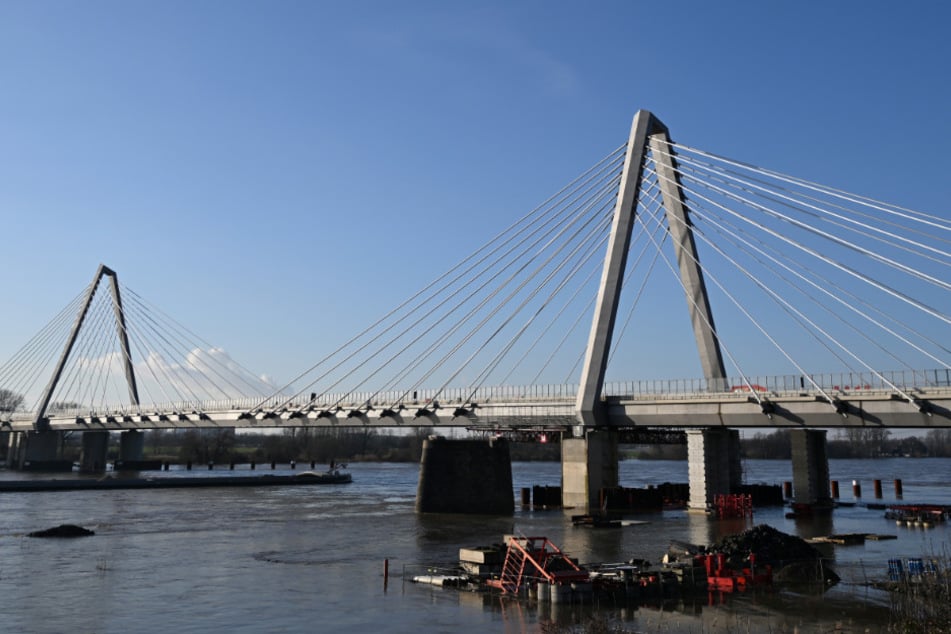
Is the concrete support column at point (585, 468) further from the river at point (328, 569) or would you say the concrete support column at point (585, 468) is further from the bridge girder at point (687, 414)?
the river at point (328, 569)

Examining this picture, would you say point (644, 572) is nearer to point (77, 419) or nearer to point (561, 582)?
point (561, 582)

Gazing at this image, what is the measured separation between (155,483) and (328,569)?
215ft

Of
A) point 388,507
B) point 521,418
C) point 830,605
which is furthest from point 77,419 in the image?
point 830,605

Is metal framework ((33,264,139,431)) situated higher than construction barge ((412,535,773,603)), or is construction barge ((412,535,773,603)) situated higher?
metal framework ((33,264,139,431))

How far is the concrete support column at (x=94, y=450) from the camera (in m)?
122

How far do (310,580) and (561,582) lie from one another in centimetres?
924

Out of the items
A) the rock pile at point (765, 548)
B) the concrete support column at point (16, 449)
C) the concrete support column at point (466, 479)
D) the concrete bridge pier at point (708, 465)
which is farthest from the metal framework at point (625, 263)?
the concrete support column at point (16, 449)

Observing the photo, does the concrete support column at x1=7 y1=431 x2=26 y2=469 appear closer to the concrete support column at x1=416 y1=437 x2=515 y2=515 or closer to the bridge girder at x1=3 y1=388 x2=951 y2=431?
the bridge girder at x1=3 y1=388 x2=951 y2=431

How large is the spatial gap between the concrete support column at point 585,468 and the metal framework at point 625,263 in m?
1.76

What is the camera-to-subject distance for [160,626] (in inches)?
872

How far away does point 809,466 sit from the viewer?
5922 centimetres

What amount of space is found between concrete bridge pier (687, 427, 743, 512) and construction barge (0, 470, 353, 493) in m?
54.1

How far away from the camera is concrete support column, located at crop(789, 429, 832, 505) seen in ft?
194

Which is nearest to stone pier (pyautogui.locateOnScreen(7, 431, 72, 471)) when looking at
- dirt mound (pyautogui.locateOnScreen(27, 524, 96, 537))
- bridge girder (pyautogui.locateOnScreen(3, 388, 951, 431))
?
bridge girder (pyautogui.locateOnScreen(3, 388, 951, 431))
